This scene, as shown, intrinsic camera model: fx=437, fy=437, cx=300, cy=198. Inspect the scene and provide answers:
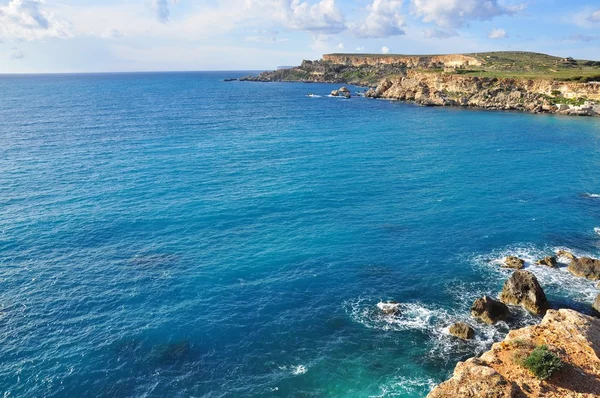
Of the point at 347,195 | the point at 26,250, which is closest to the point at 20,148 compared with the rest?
the point at 26,250

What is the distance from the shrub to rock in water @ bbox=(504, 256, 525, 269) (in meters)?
27.1

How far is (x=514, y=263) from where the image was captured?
186ft

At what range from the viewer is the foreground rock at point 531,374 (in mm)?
28812

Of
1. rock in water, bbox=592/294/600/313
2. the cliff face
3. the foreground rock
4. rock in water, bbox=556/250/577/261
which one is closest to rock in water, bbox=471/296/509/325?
the foreground rock

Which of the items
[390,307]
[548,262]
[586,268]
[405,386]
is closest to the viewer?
[405,386]

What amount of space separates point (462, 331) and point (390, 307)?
25.7 feet

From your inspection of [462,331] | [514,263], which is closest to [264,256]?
[462,331]

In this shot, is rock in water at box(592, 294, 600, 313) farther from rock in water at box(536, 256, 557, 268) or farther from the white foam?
the white foam

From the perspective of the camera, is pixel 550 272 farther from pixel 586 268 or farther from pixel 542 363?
pixel 542 363

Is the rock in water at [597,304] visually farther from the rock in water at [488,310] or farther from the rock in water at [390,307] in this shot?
the rock in water at [390,307]

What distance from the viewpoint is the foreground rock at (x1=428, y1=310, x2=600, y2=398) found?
28.8 m

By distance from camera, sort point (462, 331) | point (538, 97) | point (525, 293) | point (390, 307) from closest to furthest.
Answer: point (462, 331) → point (390, 307) → point (525, 293) → point (538, 97)

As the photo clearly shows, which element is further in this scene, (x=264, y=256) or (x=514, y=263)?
(x=264, y=256)

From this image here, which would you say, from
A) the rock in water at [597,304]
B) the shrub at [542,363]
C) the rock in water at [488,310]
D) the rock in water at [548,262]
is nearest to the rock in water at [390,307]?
the rock in water at [488,310]
